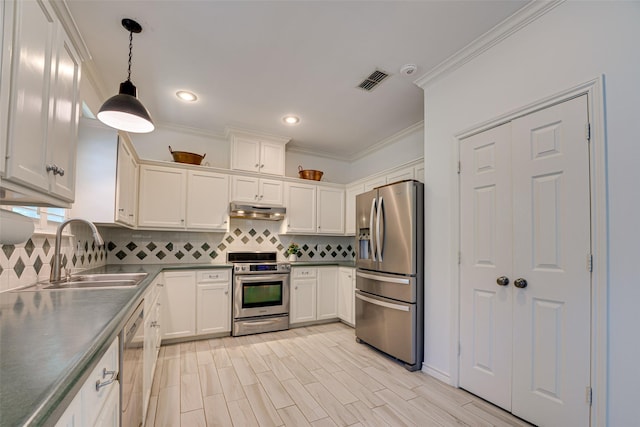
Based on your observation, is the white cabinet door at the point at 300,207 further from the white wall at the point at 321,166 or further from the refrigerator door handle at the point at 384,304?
the refrigerator door handle at the point at 384,304

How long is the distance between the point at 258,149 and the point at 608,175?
359cm

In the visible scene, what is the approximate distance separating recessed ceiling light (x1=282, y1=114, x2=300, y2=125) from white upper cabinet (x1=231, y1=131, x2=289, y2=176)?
515mm

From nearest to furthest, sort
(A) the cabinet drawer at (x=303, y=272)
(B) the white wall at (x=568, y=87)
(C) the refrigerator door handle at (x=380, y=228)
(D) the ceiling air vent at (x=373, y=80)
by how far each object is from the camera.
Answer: (B) the white wall at (x=568, y=87), (D) the ceiling air vent at (x=373, y=80), (C) the refrigerator door handle at (x=380, y=228), (A) the cabinet drawer at (x=303, y=272)

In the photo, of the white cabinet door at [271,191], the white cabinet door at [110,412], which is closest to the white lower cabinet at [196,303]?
the white cabinet door at [271,191]

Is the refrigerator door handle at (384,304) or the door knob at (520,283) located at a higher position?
the door knob at (520,283)

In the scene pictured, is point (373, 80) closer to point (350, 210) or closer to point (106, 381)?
point (350, 210)

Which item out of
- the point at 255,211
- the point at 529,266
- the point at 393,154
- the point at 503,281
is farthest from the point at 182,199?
the point at 529,266

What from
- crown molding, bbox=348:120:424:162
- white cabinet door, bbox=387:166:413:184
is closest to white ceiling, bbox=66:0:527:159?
crown molding, bbox=348:120:424:162

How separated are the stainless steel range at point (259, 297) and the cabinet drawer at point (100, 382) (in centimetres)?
246

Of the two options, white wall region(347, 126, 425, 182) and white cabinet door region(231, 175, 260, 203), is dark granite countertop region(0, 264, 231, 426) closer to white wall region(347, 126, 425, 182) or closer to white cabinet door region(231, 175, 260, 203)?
white cabinet door region(231, 175, 260, 203)

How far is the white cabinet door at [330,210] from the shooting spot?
4.43 meters

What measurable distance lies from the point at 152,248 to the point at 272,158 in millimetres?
1993

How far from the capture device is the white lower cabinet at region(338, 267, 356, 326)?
390 cm

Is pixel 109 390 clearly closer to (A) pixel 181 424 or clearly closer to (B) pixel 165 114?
(A) pixel 181 424
